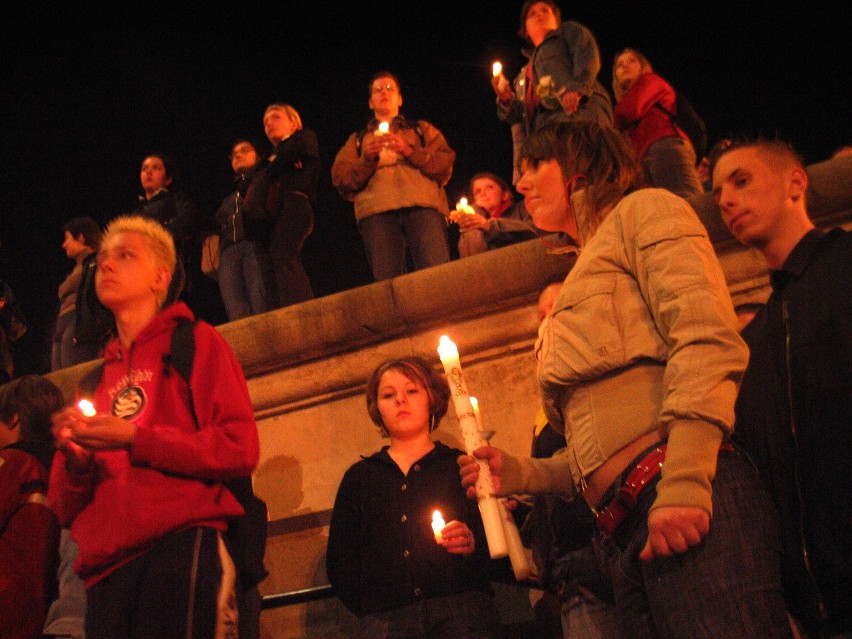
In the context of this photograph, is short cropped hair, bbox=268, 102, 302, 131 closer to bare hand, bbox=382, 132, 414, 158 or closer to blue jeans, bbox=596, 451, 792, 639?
bare hand, bbox=382, 132, 414, 158

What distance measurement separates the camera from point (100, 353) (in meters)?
6.15

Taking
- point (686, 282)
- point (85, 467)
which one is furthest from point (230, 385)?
point (686, 282)

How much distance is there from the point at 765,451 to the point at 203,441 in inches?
62.0

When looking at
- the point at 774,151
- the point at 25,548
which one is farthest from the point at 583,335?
the point at 25,548

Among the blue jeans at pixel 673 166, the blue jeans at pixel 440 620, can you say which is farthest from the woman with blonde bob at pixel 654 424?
the blue jeans at pixel 673 166

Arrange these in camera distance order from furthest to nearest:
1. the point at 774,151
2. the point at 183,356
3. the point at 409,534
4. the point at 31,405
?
1. the point at 31,405
2. the point at 409,534
3. the point at 183,356
4. the point at 774,151

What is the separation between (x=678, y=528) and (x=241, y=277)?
4.76 metres

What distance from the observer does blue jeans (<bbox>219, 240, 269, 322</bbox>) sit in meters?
5.98

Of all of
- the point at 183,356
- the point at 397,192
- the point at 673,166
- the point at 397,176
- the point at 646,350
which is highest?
the point at 397,176

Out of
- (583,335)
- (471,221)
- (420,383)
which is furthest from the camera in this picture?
(471,221)

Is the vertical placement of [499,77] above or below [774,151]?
above

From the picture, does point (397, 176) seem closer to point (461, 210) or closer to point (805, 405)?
point (461, 210)

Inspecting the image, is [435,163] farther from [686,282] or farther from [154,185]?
[686,282]

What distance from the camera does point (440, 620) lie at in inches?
125
